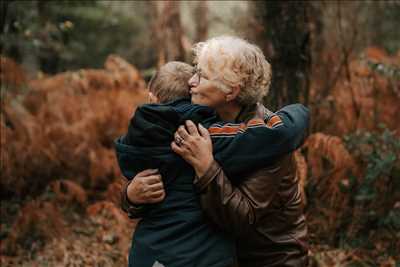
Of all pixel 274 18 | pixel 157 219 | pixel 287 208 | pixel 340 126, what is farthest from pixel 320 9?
pixel 157 219

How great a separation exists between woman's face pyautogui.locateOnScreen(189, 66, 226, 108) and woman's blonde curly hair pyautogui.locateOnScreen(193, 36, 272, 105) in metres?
0.02

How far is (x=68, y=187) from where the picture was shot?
21.5 feet

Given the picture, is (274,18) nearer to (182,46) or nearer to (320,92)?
(320,92)

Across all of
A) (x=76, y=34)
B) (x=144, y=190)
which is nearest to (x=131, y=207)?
(x=144, y=190)

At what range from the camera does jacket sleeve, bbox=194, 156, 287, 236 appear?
220 centimetres

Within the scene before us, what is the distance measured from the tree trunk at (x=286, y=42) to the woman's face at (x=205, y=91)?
2625 mm

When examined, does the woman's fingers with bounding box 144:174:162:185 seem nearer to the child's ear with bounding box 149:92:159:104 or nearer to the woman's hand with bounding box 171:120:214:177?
the woman's hand with bounding box 171:120:214:177

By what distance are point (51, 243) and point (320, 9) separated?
3582 mm

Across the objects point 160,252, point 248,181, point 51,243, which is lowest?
point 51,243

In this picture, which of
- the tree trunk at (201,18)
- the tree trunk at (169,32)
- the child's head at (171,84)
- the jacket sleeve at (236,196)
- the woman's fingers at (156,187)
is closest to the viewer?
the jacket sleeve at (236,196)

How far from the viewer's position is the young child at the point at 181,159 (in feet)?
7.38

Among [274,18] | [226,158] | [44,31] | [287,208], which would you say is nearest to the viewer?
[226,158]

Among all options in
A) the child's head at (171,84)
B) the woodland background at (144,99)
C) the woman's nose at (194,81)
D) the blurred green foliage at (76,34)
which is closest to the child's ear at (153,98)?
the child's head at (171,84)

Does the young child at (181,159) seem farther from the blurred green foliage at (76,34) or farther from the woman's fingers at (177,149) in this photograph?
the blurred green foliage at (76,34)
